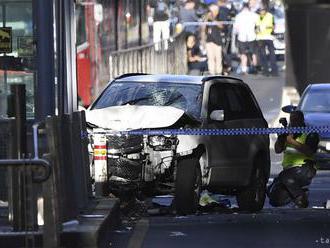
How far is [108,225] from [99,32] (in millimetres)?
16704

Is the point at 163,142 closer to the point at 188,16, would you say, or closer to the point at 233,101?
the point at 233,101

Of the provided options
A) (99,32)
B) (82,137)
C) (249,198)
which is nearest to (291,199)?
(249,198)

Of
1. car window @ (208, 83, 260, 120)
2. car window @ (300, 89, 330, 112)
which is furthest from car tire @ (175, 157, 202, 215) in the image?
car window @ (300, 89, 330, 112)

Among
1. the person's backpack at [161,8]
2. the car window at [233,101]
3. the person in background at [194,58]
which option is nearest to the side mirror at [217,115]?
the car window at [233,101]

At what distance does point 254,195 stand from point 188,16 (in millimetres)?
22275

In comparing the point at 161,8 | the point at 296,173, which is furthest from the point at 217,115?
the point at 161,8

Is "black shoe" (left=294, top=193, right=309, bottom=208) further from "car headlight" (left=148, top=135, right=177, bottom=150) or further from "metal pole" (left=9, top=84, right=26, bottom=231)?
"metal pole" (left=9, top=84, right=26, bottom=231)

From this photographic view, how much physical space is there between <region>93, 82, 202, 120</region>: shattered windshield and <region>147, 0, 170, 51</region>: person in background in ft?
Answer: 61.8

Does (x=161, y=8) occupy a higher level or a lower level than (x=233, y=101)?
higher

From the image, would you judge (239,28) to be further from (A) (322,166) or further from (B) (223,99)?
(B) (223,99)

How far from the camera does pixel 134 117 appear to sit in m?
12.7

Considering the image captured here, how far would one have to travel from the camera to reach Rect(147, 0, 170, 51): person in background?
33062 millimetres

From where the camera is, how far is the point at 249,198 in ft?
45.2

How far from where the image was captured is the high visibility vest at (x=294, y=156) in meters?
13.5
